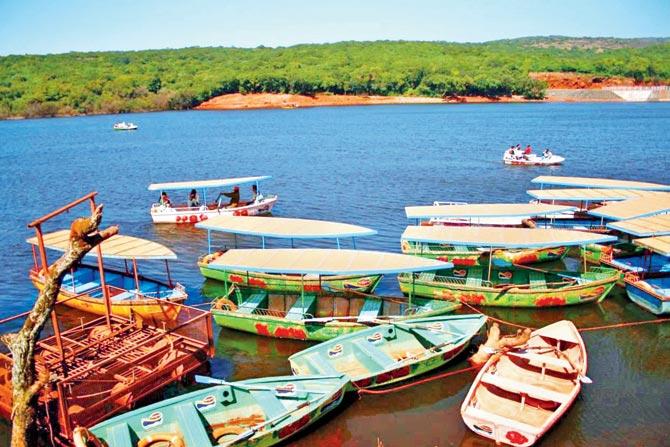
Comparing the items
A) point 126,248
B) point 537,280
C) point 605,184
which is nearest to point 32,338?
point 126,248

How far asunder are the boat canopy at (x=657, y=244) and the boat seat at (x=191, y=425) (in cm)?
1555

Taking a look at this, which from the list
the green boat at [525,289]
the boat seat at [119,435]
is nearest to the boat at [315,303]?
the green boat at [525,289]

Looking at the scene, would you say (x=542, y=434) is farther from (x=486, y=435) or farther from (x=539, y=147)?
(x=539, y=147)

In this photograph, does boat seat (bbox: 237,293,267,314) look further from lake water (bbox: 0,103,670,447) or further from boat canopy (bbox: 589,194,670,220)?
boat canopy (bbox: 589,194,670,220)

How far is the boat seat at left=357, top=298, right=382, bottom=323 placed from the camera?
1747cm

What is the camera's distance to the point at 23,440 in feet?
25.4

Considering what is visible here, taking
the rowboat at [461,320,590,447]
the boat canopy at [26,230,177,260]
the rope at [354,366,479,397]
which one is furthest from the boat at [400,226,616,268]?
the boat canopy at [26,230,177,260]

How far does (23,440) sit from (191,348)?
262 inches

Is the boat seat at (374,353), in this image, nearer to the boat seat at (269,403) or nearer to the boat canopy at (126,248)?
the boat seat at (269,403)

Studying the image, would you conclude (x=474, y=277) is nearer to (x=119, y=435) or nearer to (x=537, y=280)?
(x=537, y=280)

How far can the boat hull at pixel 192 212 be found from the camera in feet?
103

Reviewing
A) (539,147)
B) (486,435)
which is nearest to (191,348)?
(486,435)

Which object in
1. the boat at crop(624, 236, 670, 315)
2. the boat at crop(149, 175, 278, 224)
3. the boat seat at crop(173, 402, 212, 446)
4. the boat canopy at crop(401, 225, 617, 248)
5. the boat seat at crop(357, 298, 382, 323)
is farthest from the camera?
the boat at crop(149, 175, 278, 224)

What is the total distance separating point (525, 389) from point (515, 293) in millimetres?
6582
